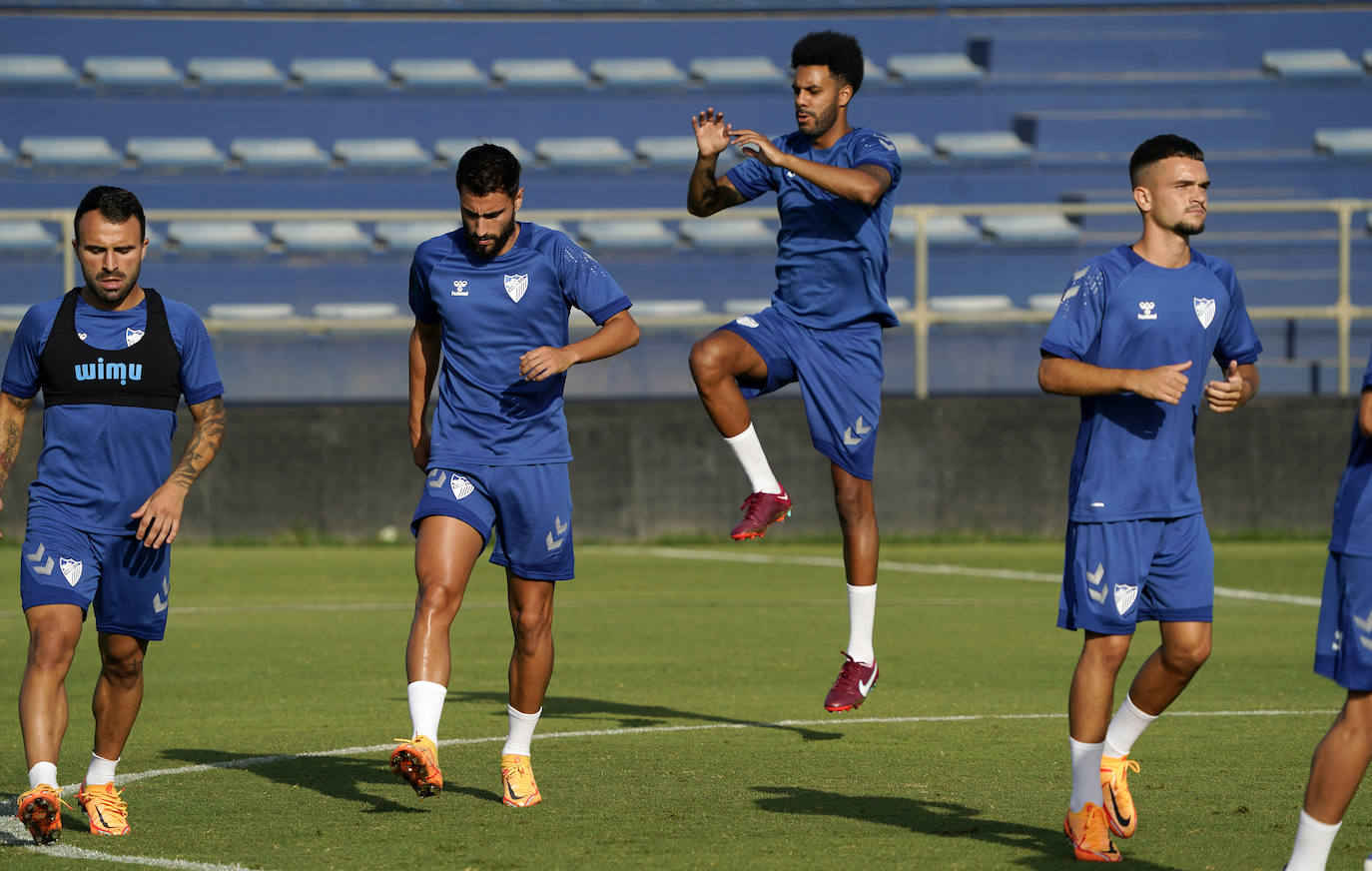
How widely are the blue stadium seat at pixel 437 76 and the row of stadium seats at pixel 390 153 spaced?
972mm

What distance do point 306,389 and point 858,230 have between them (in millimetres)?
13651

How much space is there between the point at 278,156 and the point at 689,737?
18.6 metres

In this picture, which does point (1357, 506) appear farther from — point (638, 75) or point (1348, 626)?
point (638, 75)

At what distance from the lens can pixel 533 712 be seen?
20.6 ft

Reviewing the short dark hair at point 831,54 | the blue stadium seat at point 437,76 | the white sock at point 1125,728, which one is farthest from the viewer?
the blue stadium seat at point 437,76

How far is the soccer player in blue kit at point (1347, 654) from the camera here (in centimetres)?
426

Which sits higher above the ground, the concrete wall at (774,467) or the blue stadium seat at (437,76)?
the blue stadium seat at (437,76)

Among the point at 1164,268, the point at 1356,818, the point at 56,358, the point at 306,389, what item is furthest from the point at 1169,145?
the point at 306,389

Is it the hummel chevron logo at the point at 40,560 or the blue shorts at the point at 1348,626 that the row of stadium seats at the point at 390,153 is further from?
the blue shorts at the point at 1348,626

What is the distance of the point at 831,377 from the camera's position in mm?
7840

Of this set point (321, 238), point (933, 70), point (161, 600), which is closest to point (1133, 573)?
point (161, 600)

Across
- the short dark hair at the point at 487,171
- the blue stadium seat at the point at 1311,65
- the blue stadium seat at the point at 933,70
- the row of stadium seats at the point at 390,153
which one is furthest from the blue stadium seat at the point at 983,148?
the short dark hair at the point at 487,171

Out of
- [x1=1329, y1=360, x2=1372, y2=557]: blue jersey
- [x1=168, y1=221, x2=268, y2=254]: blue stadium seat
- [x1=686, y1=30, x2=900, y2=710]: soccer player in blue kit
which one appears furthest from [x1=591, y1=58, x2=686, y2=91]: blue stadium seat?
[x1=1329, y1=360, x2=1372, y2=557]: blue jersey

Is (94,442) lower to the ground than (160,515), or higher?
higher
